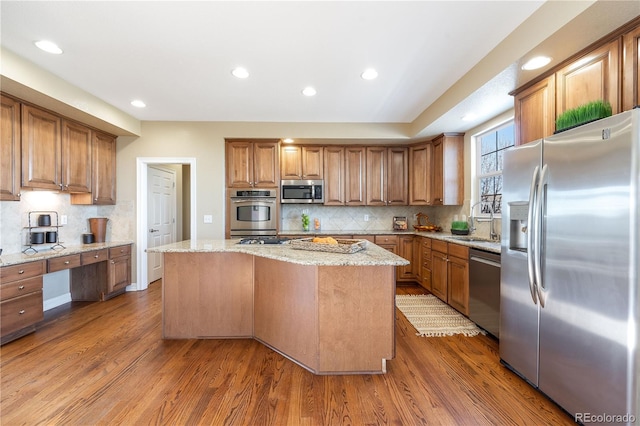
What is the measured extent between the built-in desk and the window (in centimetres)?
513

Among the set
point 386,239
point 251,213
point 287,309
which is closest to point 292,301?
point 287,309

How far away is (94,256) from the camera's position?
3521mm

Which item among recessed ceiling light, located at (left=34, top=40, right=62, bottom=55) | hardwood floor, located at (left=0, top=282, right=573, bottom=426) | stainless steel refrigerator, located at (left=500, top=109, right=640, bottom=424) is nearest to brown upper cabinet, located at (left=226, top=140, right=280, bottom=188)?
recessed ceiling light, located at (left=34, top=40, right=62, bottom=55)

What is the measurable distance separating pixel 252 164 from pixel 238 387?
10.6 ft

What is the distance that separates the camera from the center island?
6.67ft

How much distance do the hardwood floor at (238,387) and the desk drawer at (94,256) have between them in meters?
0.95

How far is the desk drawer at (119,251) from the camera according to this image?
378 centimetres

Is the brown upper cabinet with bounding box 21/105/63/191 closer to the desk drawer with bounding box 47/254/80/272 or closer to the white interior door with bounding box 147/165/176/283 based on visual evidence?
Answer: the desk drawer with bounding box 47/254/80/272

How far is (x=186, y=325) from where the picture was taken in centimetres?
264

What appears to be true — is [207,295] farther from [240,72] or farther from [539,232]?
[539,232]

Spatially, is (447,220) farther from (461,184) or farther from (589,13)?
(589,13)

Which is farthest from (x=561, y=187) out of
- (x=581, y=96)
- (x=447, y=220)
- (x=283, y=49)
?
(x=447, y=220)

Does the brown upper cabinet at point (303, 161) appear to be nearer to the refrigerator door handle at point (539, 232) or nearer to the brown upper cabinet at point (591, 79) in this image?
the brown upper cabinet at point (591, 79)

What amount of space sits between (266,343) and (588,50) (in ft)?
10.8
